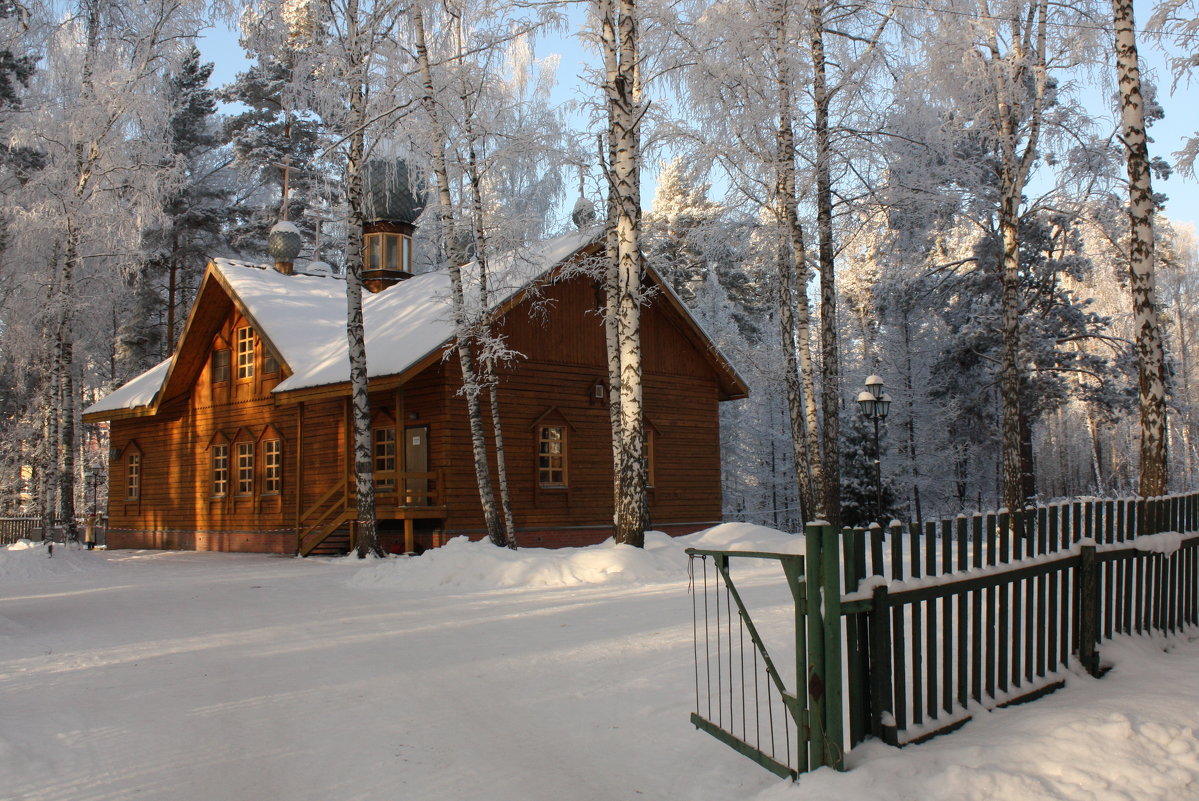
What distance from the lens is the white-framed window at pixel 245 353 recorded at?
23.0 metres

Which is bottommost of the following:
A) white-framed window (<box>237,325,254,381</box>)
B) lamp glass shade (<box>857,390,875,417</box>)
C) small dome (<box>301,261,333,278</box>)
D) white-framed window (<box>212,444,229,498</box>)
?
white-framed window (<box>212,444,229,498</box>)

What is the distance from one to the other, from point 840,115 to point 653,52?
3642 millimetres

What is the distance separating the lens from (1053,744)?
13.7ft

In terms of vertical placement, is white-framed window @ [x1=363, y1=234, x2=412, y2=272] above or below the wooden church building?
above

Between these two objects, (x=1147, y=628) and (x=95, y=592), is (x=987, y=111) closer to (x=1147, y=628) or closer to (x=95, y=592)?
(x=1147, y=628)

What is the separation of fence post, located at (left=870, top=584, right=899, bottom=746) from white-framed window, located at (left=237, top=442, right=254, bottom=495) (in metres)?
20.5

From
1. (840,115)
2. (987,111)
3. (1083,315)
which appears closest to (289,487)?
(840,115)

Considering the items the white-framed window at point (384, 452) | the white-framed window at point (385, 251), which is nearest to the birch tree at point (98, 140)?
the white-framed window at point (385, 251)

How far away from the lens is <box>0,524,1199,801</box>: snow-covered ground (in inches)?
165

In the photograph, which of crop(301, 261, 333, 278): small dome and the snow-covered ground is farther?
crop(301, 261, 333, 278): small dome

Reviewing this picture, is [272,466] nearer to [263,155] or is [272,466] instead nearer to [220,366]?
[220,366]

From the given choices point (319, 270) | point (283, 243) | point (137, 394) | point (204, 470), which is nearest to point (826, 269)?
point (283, 243)

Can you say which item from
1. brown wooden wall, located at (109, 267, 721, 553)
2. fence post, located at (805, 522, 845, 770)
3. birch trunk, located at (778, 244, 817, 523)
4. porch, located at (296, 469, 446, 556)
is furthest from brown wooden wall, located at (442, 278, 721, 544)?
fence post, located at (805, 522, 845, 770)

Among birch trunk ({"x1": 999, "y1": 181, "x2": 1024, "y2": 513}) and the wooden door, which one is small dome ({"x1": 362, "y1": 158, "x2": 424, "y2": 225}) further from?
birch trunk ({"x1": 999, "y1": 181, "x2": 1024, "y2": 513})
